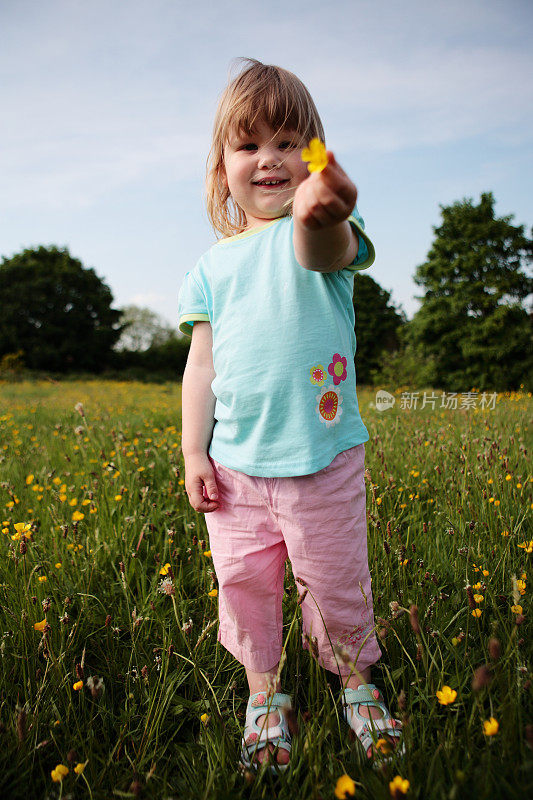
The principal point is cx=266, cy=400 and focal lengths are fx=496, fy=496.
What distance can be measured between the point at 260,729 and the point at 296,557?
0.45 meters

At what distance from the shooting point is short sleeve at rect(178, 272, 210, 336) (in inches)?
59.7

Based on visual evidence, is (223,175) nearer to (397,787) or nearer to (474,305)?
(397,787)

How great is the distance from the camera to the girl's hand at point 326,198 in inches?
33.7

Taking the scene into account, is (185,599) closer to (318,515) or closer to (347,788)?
(318,515)

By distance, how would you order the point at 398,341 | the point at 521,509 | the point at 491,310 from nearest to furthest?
the point at 521,509 → the point at 491,310 → the point at 398,341

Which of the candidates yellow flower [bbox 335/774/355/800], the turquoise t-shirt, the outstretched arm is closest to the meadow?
yellow flower [bbox 335/774/355/800]

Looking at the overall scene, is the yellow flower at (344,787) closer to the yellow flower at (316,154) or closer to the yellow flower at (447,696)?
the yellow flower at (447,696)

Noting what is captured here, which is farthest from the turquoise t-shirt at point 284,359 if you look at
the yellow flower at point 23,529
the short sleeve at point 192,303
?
the yellow flower at point 23,529

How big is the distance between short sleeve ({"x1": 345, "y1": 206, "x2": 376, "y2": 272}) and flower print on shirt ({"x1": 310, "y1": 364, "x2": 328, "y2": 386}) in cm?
27

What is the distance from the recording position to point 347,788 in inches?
32.3

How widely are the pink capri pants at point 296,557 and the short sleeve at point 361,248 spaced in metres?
0.49

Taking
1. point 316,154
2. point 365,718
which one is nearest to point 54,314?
point 365,718

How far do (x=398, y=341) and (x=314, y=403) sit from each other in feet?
84.3

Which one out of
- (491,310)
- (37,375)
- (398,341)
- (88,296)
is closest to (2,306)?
(88,296)
